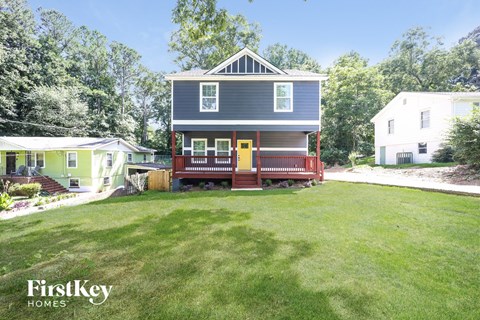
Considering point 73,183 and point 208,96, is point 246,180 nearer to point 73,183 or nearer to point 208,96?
point 208,96

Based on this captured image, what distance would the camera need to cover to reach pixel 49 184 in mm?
16453

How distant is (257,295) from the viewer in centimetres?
265

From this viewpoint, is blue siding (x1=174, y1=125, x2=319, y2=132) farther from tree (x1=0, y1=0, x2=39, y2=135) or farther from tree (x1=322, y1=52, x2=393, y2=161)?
tree (x1=0, y1=0, x2=39, y2=135)

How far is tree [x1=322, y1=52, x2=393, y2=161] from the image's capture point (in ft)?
81.6

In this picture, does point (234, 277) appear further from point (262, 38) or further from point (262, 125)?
point (262, 38)

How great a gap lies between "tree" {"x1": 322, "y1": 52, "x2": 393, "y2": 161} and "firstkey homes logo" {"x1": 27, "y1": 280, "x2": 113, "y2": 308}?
25729mm

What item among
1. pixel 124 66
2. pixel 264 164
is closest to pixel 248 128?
pixel 264 164

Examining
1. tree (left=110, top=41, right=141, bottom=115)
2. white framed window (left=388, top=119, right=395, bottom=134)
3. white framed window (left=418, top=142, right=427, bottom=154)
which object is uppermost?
tree (left=110, top=41, right=141, bottom=115)

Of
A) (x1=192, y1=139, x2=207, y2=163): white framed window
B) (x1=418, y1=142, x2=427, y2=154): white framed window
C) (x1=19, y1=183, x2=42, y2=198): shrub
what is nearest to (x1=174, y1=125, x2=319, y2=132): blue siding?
(x1=192, y1=139, x2=207, y2=163): white framed window

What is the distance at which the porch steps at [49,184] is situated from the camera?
1589 centimetres

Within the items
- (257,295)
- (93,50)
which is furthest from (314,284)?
(93,50)

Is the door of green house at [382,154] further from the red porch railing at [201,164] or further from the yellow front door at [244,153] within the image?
the red porch railing at [201,164]

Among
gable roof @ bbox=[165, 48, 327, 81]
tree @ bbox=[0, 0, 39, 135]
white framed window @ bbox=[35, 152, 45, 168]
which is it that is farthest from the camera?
tree @ bbox=[0, 0, 39, 135]

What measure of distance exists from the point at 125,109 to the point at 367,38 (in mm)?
35094
